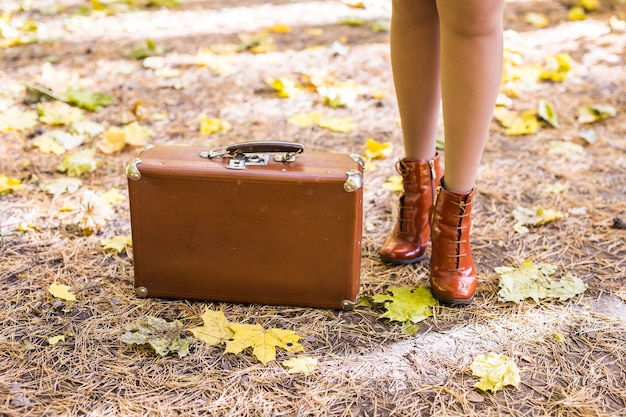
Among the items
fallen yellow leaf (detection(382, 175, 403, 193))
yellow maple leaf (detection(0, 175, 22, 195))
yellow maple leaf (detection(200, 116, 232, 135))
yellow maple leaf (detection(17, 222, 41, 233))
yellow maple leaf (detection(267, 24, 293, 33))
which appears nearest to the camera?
yellow maple leaf (detection(17, 222, 41, 233))

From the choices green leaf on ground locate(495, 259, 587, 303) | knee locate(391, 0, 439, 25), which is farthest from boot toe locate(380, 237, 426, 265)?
knee locate(391, 0, 439, 25)

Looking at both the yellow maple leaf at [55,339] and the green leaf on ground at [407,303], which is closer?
the yellow maple leaf at [55,339]

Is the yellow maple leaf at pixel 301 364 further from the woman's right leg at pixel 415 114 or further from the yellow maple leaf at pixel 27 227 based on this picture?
the yellow maple leaf at pixel 27 227

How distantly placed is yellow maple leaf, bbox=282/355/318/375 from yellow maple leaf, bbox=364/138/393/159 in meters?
1.23

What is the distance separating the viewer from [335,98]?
2986mm

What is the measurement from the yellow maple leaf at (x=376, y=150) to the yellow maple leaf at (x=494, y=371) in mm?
1219

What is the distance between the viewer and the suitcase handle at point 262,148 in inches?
61.6

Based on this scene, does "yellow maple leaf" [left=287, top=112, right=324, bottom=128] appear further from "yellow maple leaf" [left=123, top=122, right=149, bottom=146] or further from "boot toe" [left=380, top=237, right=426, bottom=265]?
"boot toe" [left=380, top=237, right=426, bottom=265]

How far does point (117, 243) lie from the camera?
192 centimetres

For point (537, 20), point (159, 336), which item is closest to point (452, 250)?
point (159, 336)

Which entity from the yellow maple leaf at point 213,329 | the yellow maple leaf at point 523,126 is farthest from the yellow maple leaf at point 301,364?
the yellow maple leaf at point 523,126

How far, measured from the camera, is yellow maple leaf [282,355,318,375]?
143 centimetres

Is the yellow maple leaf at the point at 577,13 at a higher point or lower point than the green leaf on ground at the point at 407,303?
higher

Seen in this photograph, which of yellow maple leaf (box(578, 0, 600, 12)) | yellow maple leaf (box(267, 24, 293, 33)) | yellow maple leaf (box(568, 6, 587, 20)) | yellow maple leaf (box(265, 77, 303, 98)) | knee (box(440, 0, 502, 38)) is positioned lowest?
yellow maple leaf (box(265, 77, 303, 98))
